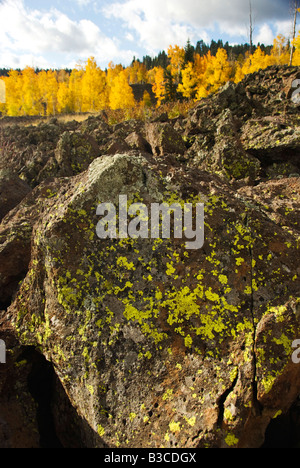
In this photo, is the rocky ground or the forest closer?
the rocky ground

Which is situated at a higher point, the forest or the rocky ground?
the forest

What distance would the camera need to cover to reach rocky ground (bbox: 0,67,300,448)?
2857 millimetres

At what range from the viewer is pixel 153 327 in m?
3.23

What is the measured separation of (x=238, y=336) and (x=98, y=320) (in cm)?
143

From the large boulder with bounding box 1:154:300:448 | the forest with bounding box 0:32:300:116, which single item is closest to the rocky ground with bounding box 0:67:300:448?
the large boulder with bounding box 1:154:300:448

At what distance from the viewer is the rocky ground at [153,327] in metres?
2.86

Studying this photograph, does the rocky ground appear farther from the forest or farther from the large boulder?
the forest

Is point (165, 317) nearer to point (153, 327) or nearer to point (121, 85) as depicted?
point (153, 327)

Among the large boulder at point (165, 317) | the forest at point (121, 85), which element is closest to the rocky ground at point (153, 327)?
the large boulder at point (165, 317)

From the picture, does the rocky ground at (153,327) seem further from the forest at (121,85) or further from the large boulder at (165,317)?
the forest at (121,85)

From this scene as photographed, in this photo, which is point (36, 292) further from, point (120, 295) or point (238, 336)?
point (238, 336)

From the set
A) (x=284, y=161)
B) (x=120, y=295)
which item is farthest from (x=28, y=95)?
(x=120, y=295)

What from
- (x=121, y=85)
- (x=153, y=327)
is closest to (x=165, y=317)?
(x=153, y=327)

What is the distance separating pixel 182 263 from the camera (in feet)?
11.1
